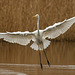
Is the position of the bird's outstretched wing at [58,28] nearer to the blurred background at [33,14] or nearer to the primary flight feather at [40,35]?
the primary flight feather at [40,35]

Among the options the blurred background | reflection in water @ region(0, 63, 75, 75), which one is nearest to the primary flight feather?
reflection in water @ region(0, 63, 75, 75)

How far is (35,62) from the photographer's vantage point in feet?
31.2

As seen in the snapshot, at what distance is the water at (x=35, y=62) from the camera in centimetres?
798

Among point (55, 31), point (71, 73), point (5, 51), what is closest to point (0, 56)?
point (5, 51)

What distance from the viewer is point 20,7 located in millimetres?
14078

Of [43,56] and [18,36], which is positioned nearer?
[18,36]

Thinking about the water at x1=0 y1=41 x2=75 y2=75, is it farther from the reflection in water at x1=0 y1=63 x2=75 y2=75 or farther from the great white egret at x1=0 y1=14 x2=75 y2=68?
the great white egret at x1=0 y1=14 x2=75 y2=68

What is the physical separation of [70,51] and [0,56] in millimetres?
2427

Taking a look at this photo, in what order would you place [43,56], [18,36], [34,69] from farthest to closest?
[43,56]
[18,36]
[34,69]

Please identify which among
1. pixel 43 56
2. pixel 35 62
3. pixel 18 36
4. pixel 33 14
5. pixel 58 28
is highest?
pixel 33 14

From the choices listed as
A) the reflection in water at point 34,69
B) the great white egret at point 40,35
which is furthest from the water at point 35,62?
the great white egret at point 40,35

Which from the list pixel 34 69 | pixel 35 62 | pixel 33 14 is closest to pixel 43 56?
pixel 35 62

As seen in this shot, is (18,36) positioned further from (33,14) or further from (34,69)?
(33,14)

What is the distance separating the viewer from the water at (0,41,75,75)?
314 inches
